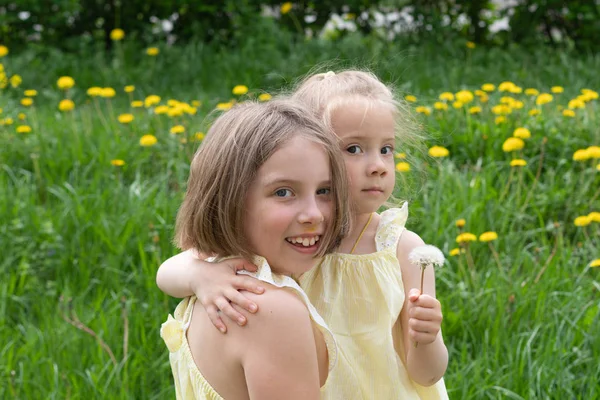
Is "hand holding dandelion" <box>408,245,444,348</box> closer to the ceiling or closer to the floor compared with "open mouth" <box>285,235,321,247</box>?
closer to the floor

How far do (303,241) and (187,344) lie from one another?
0.99 feet

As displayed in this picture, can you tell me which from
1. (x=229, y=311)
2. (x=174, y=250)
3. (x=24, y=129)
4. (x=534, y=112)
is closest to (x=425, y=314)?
(x=229, y=311)

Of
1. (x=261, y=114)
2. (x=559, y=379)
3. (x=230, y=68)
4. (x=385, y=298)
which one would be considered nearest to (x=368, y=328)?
(x=385, y=298)

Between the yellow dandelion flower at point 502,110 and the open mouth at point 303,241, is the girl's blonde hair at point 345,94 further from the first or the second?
the yellow dandelion flower at point 502,110

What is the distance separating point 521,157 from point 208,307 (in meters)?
2.51

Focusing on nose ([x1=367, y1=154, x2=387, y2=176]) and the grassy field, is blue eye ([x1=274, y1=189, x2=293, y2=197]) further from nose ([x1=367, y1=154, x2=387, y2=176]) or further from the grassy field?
the grassy field

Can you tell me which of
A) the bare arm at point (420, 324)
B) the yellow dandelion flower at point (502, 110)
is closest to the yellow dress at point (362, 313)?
the bare arm at point (420, 324)

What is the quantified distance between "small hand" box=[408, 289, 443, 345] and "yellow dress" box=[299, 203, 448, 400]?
13cm

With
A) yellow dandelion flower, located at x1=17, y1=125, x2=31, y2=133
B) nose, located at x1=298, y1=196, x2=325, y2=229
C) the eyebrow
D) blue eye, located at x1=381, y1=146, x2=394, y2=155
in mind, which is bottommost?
yellow dandelion flower, located at x1=17, y1=125, x2=31, y2=133

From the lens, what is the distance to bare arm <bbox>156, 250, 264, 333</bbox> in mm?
1615

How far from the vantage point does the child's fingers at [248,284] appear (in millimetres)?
1612

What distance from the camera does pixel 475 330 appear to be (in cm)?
288

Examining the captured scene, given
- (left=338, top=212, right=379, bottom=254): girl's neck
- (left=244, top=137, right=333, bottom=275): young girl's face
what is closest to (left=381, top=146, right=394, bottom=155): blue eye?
(left=338, top=212, right=379, bottom=254): girl's neck

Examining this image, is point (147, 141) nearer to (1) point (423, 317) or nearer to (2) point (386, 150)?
(2) point (386, 150)
